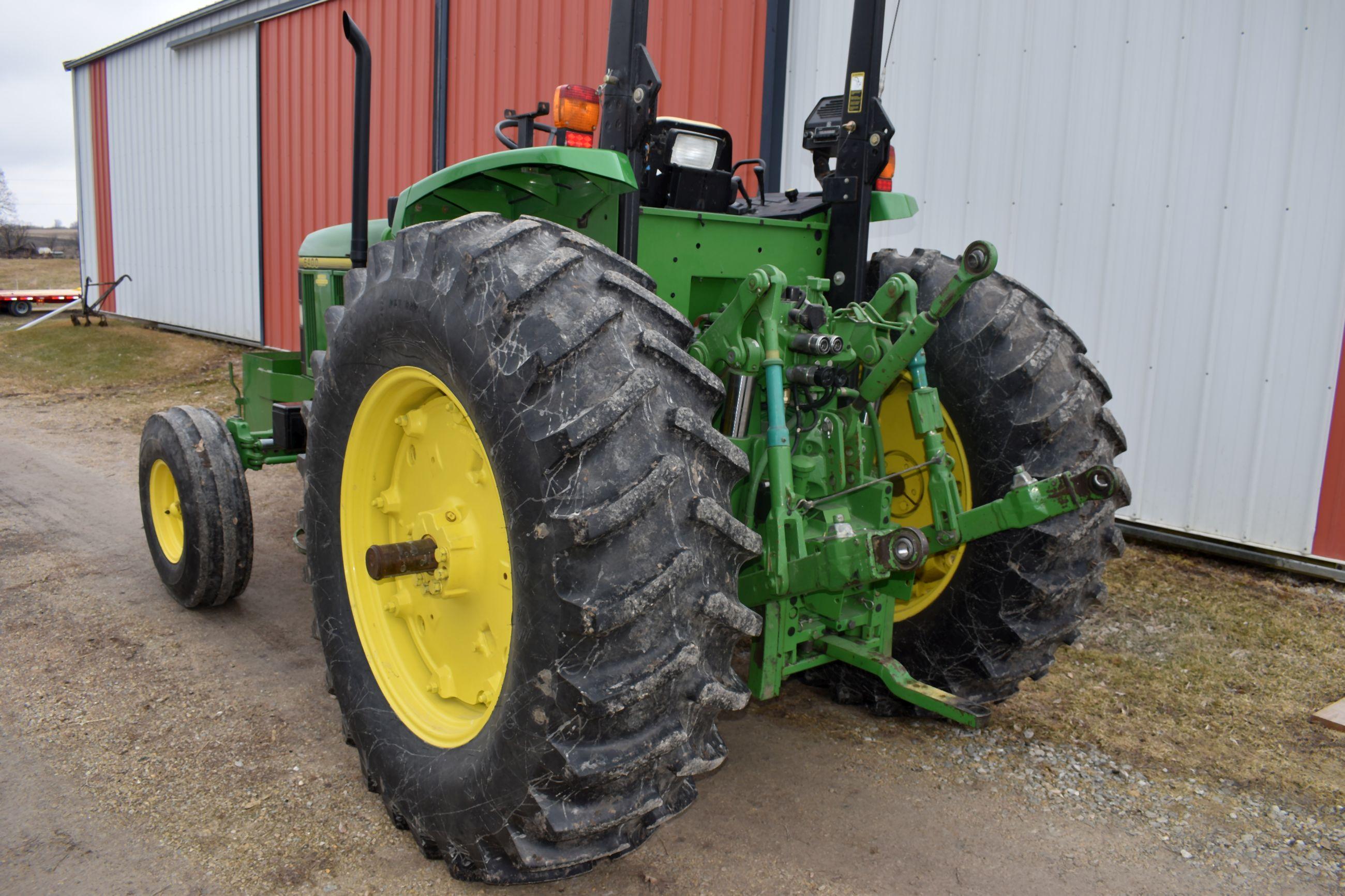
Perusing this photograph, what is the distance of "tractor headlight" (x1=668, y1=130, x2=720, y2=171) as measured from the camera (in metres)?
2.82

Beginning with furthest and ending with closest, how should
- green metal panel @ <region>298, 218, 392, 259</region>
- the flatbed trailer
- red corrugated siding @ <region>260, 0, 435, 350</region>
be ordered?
1. the flatbed trailer
2. red corrugated siding @ <region>260, 0, 435, 350</region>
3. green metal panel @ <region>298, 218, 392, 259</region>

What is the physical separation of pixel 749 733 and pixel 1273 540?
127 inches

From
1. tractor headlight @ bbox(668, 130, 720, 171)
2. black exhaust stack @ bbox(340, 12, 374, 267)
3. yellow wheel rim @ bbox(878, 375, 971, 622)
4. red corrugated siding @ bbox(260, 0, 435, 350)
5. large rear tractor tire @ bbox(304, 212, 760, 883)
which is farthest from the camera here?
red corrugated siding @ bbox(260, 0, 435, 350)

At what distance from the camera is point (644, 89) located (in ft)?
8.30

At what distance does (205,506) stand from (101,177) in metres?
15.0

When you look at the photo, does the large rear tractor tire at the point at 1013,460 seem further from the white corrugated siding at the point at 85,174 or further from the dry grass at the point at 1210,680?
the white corrugated siding at the point at 85,174

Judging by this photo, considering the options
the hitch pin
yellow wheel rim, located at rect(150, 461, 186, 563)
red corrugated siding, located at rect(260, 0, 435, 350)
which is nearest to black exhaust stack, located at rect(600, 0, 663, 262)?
the hitch pin

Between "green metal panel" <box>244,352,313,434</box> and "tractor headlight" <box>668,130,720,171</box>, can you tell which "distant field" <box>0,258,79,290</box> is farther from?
"tractor headlight" <box>668,130,720,171</box>

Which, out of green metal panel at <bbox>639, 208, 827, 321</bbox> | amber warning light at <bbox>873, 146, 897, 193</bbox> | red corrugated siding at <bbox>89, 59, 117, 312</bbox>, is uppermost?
red corrugated siding at <bbox>89, 59, 117, 312</bbox>

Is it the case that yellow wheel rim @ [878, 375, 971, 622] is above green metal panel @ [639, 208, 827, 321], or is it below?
below

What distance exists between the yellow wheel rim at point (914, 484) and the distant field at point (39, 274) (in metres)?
18.0

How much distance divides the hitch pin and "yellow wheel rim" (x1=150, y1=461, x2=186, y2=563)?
9.38ft

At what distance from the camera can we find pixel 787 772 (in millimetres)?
2867

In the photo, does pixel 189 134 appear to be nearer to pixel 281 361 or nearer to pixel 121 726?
pixel 281 361
